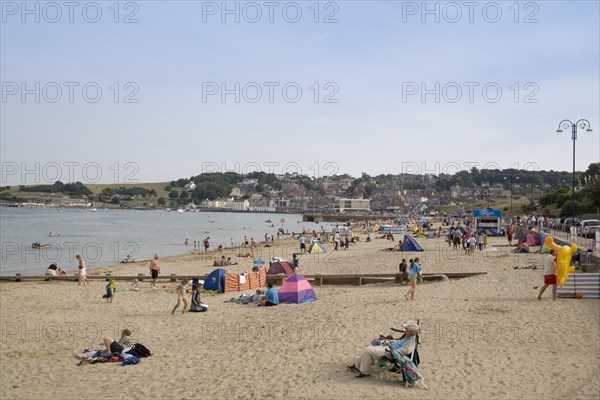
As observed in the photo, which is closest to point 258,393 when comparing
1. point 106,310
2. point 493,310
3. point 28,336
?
point 493,310

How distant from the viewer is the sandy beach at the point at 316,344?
314 inches

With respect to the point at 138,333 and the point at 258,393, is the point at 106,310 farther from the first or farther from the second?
the point at 258,393

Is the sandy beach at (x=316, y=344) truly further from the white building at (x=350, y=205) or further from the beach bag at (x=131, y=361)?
the white building at (x=350, y=205)

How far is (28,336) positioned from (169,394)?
6.01 metres

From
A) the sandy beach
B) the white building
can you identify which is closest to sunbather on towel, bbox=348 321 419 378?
the sandy beach

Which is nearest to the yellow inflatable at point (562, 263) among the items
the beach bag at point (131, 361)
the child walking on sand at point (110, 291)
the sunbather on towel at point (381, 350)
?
the sunbather on towel at point (381, 350)

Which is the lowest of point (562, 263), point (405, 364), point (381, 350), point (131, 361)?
point (131, 361)

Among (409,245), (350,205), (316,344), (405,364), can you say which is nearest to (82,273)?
(316,344)

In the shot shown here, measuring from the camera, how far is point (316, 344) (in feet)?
33.1

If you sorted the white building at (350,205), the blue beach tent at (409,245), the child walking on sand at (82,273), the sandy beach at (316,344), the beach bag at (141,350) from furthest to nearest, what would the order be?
1. the white building at (350,205)
2. the blue beach tent at (409,245)
3. the child walking on sand at (82,273)
4. the beach bag at (141,350)
5. the sandy beach at (316,344)

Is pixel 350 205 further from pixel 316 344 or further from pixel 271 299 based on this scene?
pixel 316 344

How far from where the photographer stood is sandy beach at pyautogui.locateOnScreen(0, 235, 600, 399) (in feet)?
26.1

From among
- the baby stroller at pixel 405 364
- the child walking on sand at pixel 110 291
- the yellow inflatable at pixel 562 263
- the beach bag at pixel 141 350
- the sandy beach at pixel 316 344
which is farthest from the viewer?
the child walking on sand at pixel 110 291

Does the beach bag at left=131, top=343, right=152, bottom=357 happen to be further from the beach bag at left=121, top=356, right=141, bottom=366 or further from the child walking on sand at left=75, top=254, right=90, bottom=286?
the child walking on sand at left=75, top=254, right=90, bottom=286
